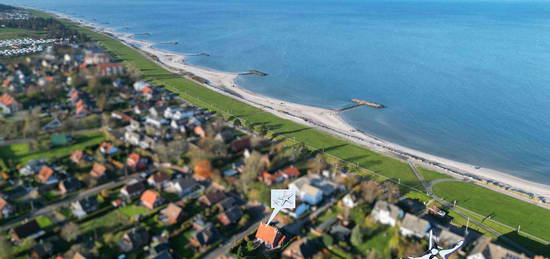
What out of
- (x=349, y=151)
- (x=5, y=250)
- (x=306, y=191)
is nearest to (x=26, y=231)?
(x=5, y=250)

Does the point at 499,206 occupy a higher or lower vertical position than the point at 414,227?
lower

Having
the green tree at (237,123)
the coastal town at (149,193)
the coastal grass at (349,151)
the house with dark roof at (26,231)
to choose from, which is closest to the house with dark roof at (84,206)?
the coastal town at (149,193)

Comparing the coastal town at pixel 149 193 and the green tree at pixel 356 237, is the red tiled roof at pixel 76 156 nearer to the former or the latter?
the coastal town at pixel 149 193

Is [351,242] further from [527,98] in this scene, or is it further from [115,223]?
[527,98]

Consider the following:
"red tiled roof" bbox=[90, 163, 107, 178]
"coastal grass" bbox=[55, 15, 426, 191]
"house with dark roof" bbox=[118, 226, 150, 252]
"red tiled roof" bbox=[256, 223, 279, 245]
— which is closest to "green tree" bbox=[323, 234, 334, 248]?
"red tiled roof" bbox=[256, 223, 279, 245]

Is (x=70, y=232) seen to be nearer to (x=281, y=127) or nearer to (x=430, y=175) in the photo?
(x=281, y=127)

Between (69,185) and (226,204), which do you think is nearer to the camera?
(226,204)

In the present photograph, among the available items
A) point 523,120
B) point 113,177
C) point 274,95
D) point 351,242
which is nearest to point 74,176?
point 113,177

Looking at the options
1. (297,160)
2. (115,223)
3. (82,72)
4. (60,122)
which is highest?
(82,72)
